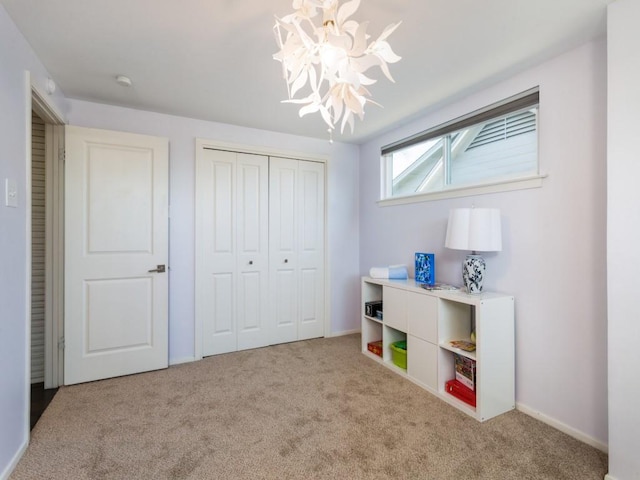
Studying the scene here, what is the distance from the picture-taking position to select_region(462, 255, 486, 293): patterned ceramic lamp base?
2.21 m

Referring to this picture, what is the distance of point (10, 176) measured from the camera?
161cm

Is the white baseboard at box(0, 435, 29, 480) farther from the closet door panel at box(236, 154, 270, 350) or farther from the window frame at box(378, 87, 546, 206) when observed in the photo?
the window frame at box(378, 87, 546, 206)

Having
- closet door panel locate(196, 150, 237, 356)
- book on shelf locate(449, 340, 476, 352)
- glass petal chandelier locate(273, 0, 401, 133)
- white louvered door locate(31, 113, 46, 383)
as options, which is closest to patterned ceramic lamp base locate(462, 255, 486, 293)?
book on shelf locate(449, 340, 476, 352)

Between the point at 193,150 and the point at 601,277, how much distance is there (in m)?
3.21

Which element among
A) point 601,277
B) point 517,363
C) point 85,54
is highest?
point 85,54

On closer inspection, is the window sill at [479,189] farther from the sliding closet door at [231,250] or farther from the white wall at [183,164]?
the sliding closet door at [231,250]

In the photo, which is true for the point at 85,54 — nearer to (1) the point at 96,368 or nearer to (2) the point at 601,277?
(1) the point at 96,368

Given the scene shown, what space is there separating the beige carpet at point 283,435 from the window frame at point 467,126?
1533 millimetres

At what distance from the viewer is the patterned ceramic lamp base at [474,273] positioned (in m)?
2.21

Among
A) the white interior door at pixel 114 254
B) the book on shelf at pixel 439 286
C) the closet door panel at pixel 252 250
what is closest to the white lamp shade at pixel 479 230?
the book on shelf at pixel 439 286

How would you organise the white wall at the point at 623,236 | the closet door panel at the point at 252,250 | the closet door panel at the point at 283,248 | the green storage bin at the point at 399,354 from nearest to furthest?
the white wall at the point at 623,236
the green storage bin at the point at 399,354
the closet door panel at the point at 252,250
the closet door panel at the point at 283,248

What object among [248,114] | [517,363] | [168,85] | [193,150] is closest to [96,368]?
[193,150]

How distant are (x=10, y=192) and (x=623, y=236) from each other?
296 centimetres

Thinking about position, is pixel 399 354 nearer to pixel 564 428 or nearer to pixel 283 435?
pixel 564 428
